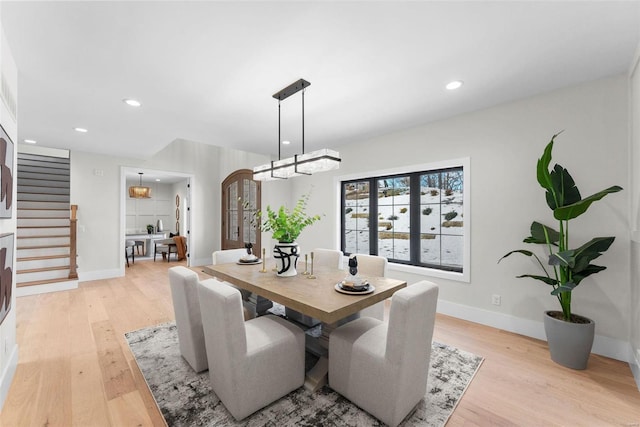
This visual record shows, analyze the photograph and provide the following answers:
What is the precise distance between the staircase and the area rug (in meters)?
3.68

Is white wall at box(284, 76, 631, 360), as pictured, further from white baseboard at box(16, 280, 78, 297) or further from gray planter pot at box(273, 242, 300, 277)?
white baseboard at box(16, 280, 78, 297)

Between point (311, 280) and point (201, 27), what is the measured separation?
2023 mm

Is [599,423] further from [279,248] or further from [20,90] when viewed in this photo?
[20,90]

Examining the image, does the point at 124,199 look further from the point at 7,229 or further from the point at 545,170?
the point at 545,170

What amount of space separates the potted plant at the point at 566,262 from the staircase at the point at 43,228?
6856 mm

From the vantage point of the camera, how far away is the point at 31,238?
5000 mm

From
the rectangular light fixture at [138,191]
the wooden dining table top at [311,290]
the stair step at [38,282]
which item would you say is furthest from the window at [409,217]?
the rectangular light fixture at [138,191]

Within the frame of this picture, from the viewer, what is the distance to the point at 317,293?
1.95m

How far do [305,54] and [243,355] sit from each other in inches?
84.6

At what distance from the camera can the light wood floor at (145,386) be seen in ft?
5.68

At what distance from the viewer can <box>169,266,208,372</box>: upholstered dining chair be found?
2.06 metres

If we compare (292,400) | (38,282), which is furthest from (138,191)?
(292,400)

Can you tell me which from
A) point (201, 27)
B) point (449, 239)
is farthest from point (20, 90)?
point (449, 239)

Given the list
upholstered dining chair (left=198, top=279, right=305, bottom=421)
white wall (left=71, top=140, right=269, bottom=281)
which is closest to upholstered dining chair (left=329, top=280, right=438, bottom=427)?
upholstered dining chair (left=198, top=279, right=305, bottom=421)
